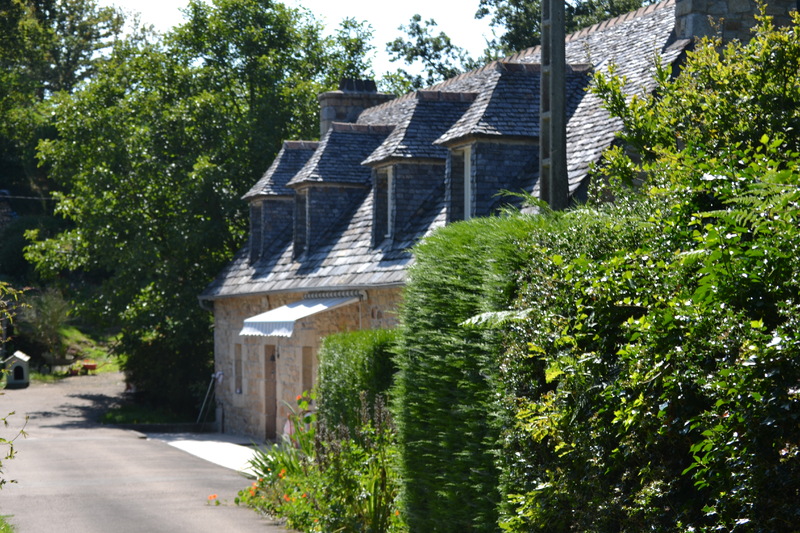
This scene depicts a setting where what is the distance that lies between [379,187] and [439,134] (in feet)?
4.70

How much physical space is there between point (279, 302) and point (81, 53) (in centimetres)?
4339

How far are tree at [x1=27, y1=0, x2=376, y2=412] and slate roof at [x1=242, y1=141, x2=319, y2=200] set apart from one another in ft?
10.3

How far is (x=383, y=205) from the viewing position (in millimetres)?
18609

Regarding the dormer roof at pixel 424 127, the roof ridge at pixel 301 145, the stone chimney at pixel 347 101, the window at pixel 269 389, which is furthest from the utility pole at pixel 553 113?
the stone chimney at pixel 347 101

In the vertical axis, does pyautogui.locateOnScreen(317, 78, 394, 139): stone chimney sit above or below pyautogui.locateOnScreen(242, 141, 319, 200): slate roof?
above

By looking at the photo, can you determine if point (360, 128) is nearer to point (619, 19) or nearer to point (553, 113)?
point (619, 19)

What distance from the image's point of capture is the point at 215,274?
92.8ft

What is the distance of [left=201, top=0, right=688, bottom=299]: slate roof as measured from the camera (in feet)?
47.0

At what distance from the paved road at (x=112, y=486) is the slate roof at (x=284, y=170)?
590 cm

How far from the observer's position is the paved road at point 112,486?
12188 mm

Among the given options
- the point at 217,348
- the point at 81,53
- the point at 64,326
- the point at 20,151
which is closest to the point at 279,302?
the point at 217,348

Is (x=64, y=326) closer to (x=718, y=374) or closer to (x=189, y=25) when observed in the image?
(x=189, y=25)

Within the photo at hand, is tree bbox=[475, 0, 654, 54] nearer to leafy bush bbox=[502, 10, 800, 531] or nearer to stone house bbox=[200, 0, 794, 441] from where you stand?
stone house bbox=[200, 0, 794, 441]

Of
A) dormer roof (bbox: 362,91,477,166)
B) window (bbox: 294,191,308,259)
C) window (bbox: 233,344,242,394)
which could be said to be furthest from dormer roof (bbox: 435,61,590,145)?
window (bbox: 233,344,242,394)
